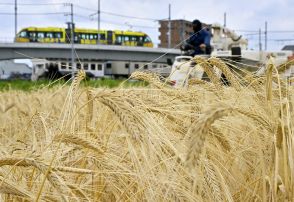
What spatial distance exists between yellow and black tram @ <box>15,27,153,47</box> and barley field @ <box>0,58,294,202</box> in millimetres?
39926

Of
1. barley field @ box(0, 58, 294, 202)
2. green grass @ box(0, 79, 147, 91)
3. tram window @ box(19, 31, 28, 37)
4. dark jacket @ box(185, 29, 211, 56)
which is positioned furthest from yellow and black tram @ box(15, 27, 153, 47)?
barley field @ box(0, 58, 294, 202)

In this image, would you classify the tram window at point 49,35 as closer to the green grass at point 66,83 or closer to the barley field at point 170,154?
the green grass at point 66,83

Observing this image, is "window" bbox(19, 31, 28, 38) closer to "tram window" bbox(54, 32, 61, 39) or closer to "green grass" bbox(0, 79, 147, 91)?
"tram window" bbox(54, 32, 61, 39)

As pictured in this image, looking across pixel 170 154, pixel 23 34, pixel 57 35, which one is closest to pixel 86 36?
pixel 57 35

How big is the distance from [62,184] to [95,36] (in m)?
45.9

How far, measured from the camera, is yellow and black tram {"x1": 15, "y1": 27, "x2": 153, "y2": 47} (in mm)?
43562

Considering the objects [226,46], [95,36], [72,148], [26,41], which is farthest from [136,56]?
[72,148]

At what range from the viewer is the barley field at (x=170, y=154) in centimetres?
100

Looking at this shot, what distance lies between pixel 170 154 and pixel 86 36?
45052 millimetres

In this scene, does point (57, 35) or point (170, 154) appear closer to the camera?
point (170, 154)

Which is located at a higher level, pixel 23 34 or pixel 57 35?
pixel 23 34

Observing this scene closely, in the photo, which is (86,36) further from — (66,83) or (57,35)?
(66,83)

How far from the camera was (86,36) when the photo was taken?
4538 centimetres

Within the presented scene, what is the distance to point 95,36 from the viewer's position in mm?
46219
